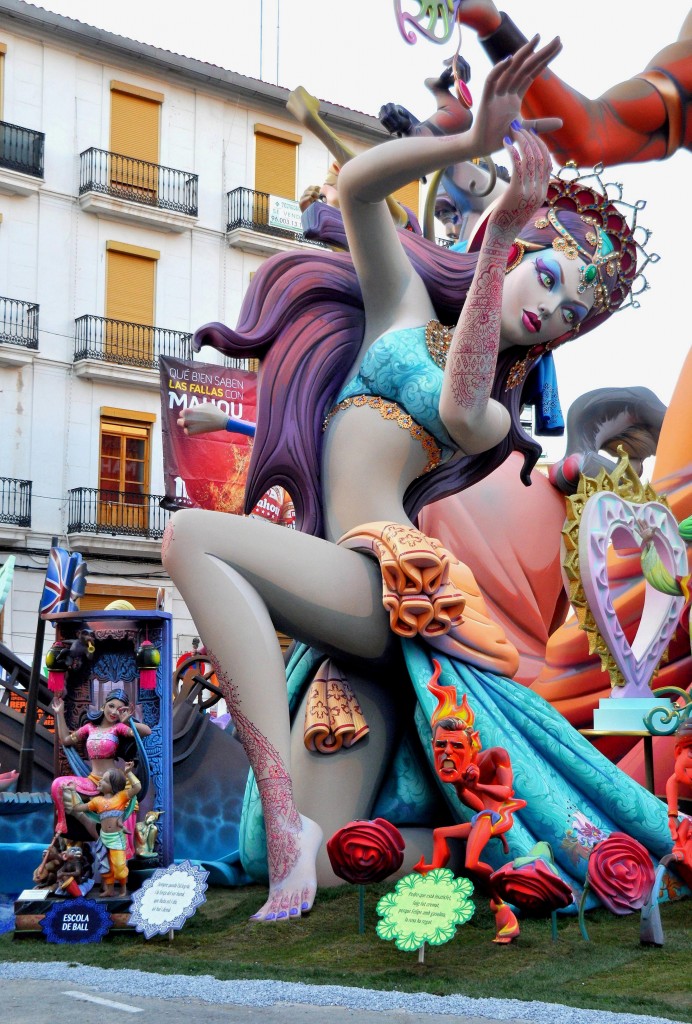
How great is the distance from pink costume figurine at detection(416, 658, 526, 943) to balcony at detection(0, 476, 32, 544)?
14642 millimetres

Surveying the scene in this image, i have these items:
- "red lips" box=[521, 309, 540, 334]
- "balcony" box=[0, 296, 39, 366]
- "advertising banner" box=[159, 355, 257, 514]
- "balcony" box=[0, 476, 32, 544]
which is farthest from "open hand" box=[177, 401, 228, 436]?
"balcony" box=[0, 296, 39, 366]

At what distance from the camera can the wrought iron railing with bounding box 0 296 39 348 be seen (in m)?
18.5

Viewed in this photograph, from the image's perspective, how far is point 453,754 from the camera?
405 centimetres

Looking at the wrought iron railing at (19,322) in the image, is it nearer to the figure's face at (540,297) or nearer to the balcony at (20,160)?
the balcony at (20,160)

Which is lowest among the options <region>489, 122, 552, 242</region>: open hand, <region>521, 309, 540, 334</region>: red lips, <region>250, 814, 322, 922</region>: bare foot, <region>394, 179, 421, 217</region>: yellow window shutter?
<region>250, 814, 322, 922</region>: bare foot

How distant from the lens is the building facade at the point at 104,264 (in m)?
18.6

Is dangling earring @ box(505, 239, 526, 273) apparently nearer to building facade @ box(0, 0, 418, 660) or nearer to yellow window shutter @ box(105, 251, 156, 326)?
building facade @ box(0, 0, 418, 660)

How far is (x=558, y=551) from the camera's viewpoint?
750cm

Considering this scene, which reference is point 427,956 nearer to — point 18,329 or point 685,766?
point 685,766

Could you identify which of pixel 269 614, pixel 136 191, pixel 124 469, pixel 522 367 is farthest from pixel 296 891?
pixel 136 191

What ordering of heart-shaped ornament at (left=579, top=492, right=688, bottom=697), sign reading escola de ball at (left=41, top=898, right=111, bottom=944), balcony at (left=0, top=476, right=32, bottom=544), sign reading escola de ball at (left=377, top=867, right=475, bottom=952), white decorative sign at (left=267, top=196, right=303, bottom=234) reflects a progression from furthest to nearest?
white decorative sign at (left=267, top=196, right=303, bottom=234) < balcony at (left=0, top=476, right=32, bottom=544) < heart-shaped ornament at (left=579, top=492, right=688, bottom=697) < sign reading escola de ball at (left=41, top=898, right=111, bottom=944) < sign reading escola de ball at (left=377, top=867, right=475, bottom=952)

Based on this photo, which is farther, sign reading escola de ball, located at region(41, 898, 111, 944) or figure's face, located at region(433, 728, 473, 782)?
sign reading escola de ball, located at region(41, 898, 111, 944)

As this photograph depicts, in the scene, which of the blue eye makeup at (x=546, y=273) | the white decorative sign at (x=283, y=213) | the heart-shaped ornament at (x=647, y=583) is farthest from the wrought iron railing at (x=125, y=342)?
the blue eye makeup at (x=546, y=273)

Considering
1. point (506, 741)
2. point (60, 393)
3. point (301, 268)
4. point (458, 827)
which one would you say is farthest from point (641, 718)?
point (60, 393)
